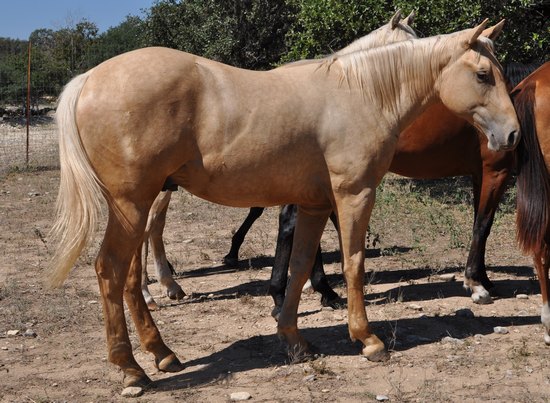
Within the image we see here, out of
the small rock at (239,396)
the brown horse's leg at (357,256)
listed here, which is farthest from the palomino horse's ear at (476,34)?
the small rock at (239,396)

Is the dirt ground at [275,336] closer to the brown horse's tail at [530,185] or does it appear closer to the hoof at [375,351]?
the hoof at [375,351]

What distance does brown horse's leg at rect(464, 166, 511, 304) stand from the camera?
20.2 ft

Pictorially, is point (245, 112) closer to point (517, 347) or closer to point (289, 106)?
point (289, 106)

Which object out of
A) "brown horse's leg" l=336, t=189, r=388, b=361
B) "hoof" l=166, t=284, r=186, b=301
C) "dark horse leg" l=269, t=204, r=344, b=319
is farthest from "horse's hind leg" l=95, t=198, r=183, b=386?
"hoof" l=166, t=284, r=186, b=301

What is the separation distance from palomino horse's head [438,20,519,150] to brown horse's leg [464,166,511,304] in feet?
5.21

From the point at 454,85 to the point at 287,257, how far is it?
1.96 meters

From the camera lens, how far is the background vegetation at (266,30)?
416 inches

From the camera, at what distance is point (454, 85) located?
15.3 ft

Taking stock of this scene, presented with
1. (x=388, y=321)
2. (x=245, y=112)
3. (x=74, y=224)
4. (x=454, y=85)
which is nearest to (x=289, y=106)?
(x=245, y=112)

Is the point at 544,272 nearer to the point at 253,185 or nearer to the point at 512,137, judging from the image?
the point at 512,137

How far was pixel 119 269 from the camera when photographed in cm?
422

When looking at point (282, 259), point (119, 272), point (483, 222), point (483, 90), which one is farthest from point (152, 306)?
point (483, 90)

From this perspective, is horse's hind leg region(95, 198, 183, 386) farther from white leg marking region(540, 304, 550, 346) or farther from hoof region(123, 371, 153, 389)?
white leg marking region(540, 304, 550, 346)

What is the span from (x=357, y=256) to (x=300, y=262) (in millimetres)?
421
